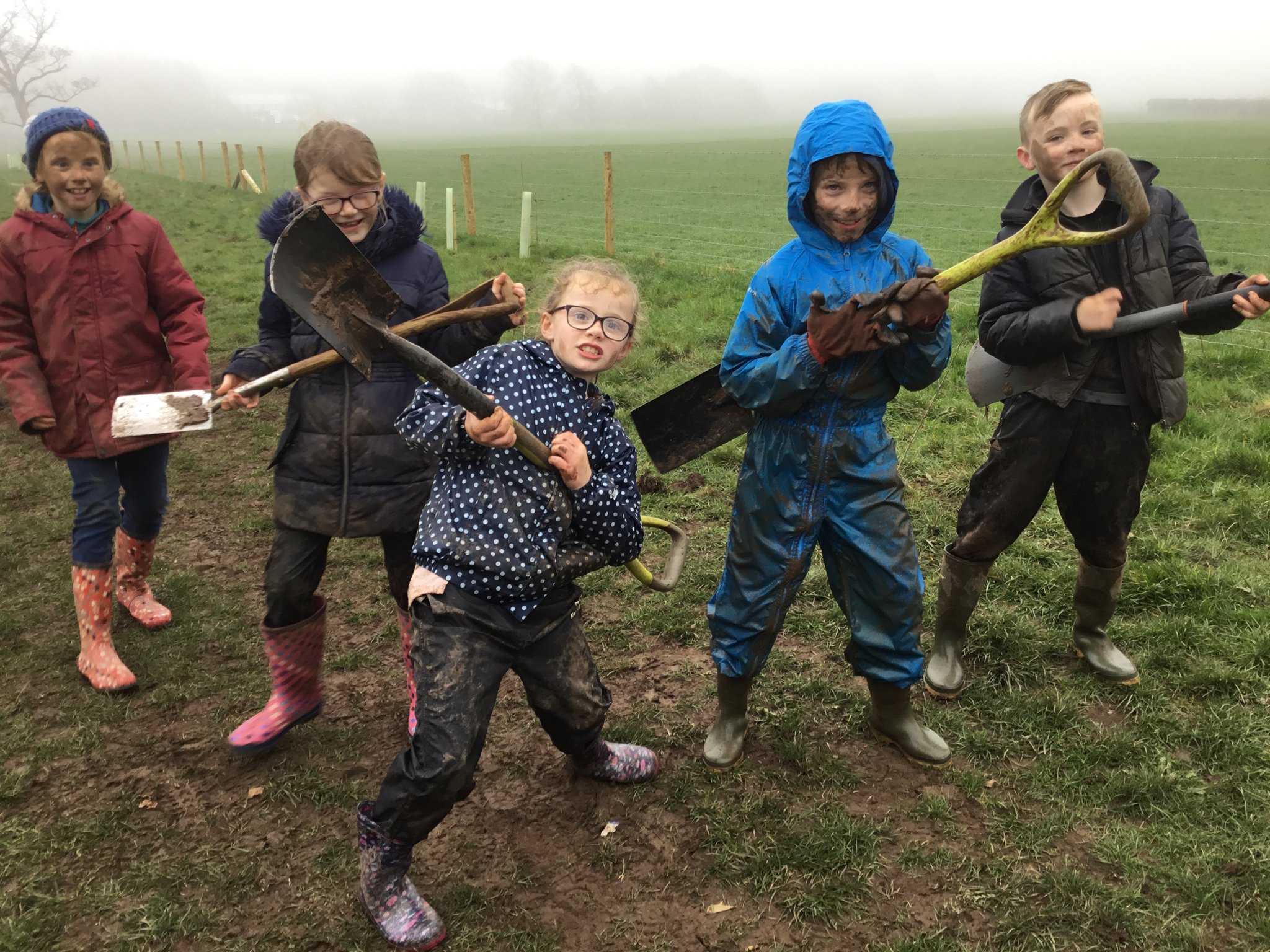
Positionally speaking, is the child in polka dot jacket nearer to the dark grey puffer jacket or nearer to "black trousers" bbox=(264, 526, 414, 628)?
"black trousers" bbox=(264, 526, 414, 628)

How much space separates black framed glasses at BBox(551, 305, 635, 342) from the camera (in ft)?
7.94

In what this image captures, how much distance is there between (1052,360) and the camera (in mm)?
3068

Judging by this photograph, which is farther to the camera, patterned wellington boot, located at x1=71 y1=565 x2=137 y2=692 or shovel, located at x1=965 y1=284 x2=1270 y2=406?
patterned wellington boot, located at x1=71 y1=565 x2=137 y2=692

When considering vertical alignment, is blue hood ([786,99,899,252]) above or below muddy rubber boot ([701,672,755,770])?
above

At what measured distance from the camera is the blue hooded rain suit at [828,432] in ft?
8.48

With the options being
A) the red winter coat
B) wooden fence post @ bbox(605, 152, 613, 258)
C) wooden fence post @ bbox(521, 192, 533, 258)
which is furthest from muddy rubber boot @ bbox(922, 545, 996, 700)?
wooden fence post @ bbox(521, 192, 533, 258)

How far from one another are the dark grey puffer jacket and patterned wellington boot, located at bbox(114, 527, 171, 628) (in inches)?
139

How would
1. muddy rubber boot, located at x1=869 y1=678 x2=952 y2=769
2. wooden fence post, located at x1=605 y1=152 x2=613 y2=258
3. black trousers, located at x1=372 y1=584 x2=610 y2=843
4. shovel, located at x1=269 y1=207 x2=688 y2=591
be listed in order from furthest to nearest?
→ wooden fence post, located at x1=605 y1=152 x2=613 y2=258 → muddy rubber boot, located at x1=869 y1=678 x2=952 y2=769 → black trousers, located at x1=372 y1=584 x2=610 y2=843 → shovel, located at x1=269 y1=207 x2=688 y2=591

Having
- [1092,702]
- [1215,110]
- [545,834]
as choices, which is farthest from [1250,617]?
[1215,110]

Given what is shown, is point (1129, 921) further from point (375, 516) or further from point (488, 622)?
point (375, 516)

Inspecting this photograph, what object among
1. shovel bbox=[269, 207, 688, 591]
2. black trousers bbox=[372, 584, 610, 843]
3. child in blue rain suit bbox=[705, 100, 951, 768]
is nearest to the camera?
shovel bbox=[269, 207, 688, 591]

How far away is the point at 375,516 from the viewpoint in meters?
2.83

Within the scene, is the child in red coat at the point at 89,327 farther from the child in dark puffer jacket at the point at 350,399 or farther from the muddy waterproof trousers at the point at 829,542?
the muddy waterproof trousers at the point at 829,542

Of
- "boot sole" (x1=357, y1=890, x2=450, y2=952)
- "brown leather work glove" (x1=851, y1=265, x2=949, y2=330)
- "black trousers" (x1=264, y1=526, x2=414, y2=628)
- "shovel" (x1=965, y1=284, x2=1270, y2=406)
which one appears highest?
"brown leather work glove" (x1=851, y1=265, x2=949, y2=330)
